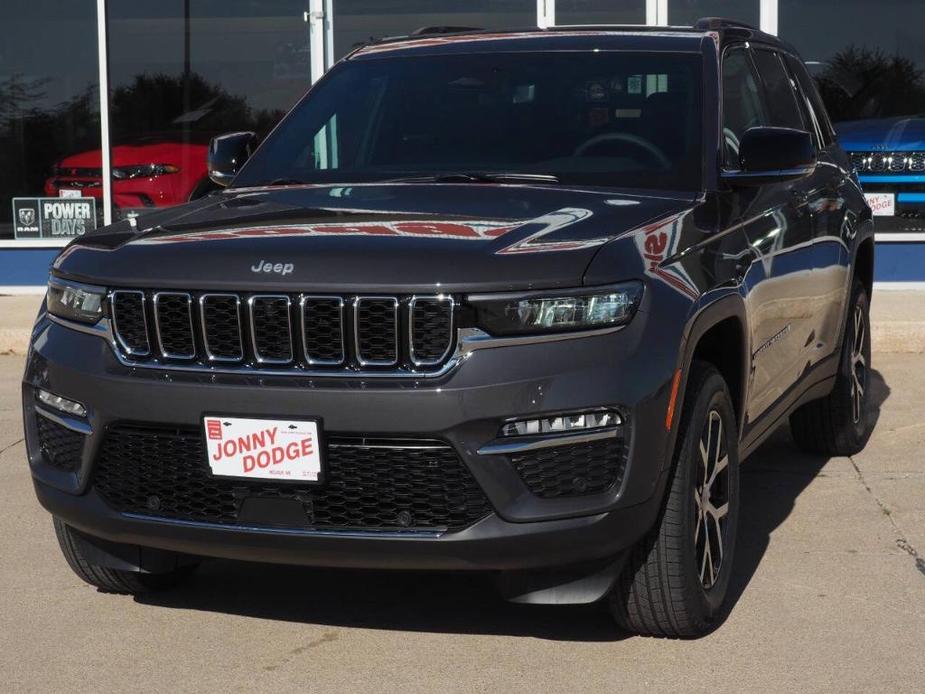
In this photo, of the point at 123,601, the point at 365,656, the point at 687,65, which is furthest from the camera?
the point at 687,65

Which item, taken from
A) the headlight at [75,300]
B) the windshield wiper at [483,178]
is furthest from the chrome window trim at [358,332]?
the windshield wiper at [483,178]

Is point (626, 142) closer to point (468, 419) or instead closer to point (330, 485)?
point (468, 419)

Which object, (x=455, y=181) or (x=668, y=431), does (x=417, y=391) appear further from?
(x=455, y=181)

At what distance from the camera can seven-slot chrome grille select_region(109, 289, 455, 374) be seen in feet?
12.6

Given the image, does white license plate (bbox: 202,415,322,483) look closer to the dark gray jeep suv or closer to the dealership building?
the dark gray jeep suv

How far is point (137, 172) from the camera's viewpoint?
12781 millimetres

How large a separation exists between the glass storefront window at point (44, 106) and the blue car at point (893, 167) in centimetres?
605

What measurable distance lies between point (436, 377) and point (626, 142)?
1.57m

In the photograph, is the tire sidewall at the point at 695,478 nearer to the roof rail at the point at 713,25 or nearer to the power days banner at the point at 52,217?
the roof rail at the point at 713,25

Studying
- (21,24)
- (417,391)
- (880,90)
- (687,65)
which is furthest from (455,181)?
(21,24)

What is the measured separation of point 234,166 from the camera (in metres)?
5.67

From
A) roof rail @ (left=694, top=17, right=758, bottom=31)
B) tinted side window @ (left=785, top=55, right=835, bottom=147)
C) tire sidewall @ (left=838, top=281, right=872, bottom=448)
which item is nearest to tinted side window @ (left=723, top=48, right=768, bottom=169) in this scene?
roof rail @ (left=694, top=17, right=758, bottom=31)

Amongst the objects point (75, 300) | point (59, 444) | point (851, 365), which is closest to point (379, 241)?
point (75, 300)

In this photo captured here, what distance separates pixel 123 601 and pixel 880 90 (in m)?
8.97
